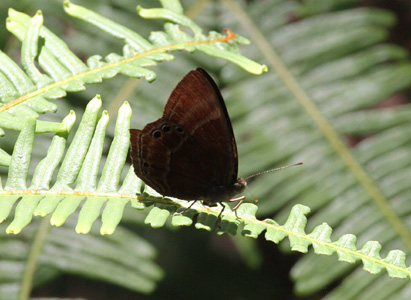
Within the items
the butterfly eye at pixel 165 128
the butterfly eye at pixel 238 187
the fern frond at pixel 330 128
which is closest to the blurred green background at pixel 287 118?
the fern frond at pixel 330 128

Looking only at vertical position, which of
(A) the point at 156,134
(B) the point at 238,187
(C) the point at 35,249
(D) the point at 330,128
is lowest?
(B) the point at 238,187

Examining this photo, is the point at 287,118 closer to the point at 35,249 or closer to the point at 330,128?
the point at 330,128

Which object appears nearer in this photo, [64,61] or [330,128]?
[64,61]

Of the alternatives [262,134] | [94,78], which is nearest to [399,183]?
[262,134]

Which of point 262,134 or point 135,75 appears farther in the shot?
point 262,134

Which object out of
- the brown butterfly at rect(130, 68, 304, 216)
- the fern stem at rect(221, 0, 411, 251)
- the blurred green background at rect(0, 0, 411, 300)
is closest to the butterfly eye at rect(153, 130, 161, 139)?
the brown butterfly at rect(130, 68, 304, 216)

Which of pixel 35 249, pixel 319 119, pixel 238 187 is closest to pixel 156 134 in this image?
pixel 238 187

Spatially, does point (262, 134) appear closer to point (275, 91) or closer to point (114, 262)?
point (275, 91)
